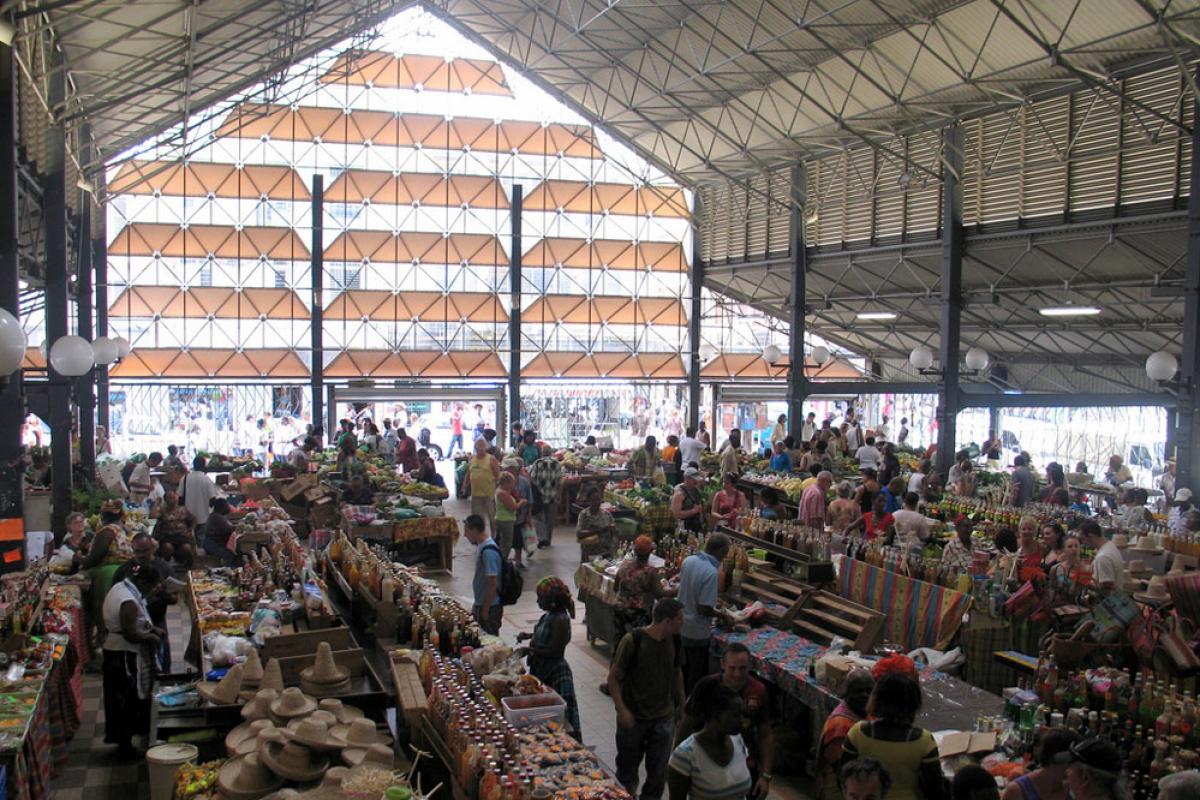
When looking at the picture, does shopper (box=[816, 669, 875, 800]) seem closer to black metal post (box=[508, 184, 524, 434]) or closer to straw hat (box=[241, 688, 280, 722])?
straw hat (box=[241, 688, 280, 722])

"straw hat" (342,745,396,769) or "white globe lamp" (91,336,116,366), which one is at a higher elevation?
"white globe lamp" (91,336,116,366)

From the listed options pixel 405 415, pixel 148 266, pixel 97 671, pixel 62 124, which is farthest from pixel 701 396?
pixel 97 671

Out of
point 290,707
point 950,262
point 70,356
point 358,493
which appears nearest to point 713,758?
point 290,707

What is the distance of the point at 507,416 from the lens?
25156mm

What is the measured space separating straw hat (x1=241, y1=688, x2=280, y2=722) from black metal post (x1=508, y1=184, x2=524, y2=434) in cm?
1902

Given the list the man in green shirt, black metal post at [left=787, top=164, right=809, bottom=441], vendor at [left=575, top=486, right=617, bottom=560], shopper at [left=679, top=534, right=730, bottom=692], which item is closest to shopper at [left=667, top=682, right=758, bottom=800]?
shopper at [left=679, top=534, right=730, bottom=692]

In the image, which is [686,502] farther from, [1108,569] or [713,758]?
[713,758]

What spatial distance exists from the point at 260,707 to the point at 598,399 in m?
21.0

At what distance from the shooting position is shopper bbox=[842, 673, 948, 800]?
4.07 meters

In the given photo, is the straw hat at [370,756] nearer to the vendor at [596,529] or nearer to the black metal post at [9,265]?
the black metal post at [9,265]

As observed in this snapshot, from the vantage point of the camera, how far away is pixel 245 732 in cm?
521

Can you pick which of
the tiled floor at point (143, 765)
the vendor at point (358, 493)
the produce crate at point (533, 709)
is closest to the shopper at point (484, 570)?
the tiled floor at point (143, 765)

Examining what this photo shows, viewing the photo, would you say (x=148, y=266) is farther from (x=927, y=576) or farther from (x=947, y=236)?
(x=927, y=576)

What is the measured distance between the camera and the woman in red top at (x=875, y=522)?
10259 millimetres
